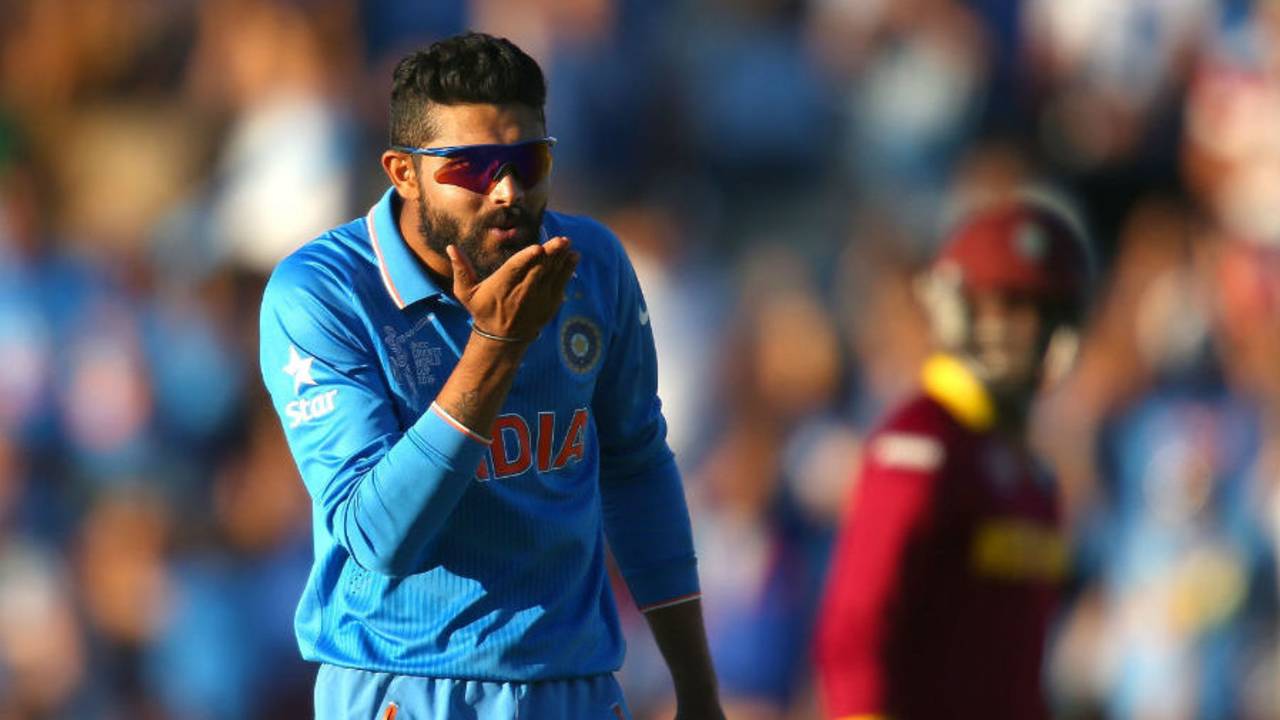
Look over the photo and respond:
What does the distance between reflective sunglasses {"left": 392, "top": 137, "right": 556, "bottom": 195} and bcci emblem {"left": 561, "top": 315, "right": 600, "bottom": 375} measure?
0.38 meters

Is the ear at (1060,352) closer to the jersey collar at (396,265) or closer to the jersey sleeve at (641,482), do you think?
the jersey sleeve at (641,482)

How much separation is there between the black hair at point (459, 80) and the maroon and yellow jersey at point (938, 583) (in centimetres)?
107

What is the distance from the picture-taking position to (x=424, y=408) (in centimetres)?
370

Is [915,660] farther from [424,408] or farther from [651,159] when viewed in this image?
[651,159]

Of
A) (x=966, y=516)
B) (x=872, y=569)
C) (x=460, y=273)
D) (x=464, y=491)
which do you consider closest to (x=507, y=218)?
(x=460, y=273)

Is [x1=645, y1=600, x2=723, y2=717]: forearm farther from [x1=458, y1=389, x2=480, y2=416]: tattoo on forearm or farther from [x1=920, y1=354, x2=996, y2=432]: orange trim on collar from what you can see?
[x1=458, y1=389, x2=480, y2=416]: tattoo on forearm

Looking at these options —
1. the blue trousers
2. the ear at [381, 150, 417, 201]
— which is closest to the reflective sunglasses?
the ear at [381, 150, 417, 201]

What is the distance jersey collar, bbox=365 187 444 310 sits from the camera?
3750 mm

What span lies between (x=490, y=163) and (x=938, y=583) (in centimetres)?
125

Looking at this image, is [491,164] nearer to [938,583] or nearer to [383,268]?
[383,268]

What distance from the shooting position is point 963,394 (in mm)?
4340

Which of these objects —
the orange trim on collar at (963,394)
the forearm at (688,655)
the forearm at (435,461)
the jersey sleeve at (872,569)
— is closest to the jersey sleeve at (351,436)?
the forearm at (435,461)

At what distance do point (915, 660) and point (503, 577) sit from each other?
2.85 feet

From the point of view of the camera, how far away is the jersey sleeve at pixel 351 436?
332cm
